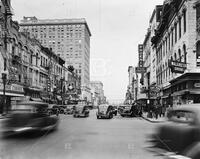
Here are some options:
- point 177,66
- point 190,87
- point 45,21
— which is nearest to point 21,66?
point 177,66

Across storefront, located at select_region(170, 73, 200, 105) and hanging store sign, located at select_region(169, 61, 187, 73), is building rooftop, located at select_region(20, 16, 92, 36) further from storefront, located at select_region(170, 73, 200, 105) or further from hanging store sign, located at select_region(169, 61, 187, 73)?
hanging store sign, located at select_region(169, 61, 187, 73)

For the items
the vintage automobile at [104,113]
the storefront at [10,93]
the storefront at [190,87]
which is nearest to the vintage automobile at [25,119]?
the storefront at [190,87]

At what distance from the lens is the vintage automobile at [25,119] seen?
15828mm

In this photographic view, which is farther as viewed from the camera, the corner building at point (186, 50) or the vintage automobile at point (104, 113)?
the vintage automobile at point (104, 113)

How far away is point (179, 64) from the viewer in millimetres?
32312

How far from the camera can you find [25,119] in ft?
52.5

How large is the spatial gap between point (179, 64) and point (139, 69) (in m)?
15.1

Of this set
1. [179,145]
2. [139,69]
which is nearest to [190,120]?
[179,145]

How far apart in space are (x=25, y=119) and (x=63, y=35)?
104 m

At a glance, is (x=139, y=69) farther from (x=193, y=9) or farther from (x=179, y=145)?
(x=179, y=145)

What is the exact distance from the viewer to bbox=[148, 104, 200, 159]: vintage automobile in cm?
813

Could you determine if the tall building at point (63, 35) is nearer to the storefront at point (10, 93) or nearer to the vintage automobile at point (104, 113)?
the storefront at point (10, 93)

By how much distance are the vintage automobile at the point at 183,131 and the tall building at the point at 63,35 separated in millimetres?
74847

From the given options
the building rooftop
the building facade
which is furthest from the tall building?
the building facade
